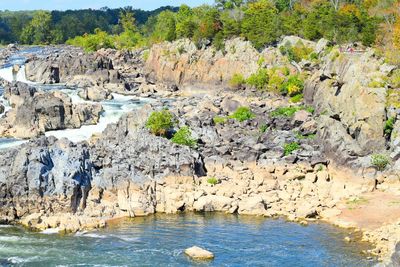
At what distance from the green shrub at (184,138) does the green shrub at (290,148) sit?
28.4 ft

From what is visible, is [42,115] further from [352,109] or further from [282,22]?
[282,22]

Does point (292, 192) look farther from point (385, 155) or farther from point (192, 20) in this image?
A: point (192, 20)

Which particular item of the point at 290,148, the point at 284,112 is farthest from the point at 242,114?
the point at 290,148

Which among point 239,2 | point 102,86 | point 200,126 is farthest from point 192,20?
point 200,126

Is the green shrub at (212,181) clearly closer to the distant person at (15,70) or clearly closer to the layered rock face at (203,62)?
the layered rock face at (203,62)

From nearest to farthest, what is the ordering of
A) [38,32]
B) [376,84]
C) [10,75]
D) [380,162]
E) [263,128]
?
[380,162]
[376,84]
[263,128]
[10,75]
[38,32]

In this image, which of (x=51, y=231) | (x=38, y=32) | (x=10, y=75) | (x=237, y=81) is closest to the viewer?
(x=51, y=231)

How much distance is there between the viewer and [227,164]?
56625 mm

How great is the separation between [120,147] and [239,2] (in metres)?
80.7

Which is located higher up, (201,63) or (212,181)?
(201,63)

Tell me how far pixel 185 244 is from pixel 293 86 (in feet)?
157

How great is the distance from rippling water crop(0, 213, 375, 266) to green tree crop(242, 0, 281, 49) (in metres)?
58.3

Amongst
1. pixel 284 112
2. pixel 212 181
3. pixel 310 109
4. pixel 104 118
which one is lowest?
pixel 212 181

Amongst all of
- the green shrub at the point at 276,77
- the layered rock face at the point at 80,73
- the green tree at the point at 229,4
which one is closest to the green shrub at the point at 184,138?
the green shrub at the point at 276,77
